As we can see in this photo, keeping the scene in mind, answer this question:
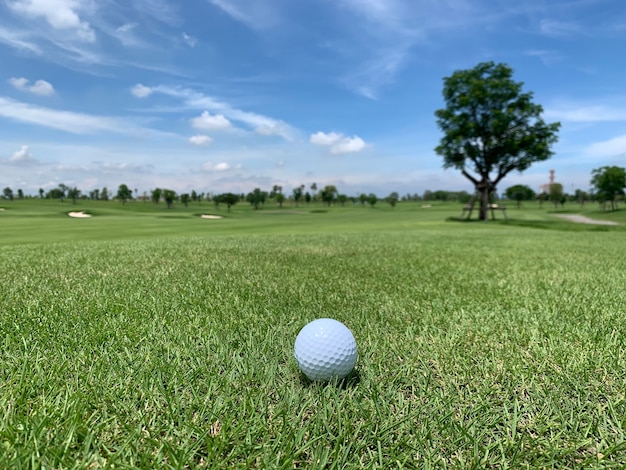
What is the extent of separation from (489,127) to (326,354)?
27.8 m

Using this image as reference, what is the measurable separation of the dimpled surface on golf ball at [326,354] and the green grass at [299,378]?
0.27ft

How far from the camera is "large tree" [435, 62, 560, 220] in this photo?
24344 mm

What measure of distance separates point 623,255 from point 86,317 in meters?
9.50

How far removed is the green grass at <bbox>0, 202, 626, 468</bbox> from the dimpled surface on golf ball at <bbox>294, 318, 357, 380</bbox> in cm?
8

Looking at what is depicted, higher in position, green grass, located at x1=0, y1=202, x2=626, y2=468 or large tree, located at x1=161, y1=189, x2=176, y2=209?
large tree, located at x1=161, y1=189, x2=176, y2=209

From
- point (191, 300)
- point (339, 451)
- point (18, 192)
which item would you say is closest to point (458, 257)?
point (191, 300)

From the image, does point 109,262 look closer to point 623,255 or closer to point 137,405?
point 137,405

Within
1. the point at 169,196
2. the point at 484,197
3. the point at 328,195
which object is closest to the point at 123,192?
the point at 169,196

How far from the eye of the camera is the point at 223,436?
1494 mm

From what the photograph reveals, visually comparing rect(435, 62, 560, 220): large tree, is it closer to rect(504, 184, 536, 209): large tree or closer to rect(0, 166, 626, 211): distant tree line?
rect(0, 166, 626, 211): distant tree line

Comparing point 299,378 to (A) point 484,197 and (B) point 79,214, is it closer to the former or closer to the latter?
(A) point 484,197

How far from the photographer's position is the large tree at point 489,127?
79.9ft

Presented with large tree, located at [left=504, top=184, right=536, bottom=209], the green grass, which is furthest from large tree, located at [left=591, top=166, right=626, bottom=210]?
the green grass

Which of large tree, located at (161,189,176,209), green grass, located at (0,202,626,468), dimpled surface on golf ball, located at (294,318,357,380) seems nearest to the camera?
green grass, located at (0,202,626,468)
